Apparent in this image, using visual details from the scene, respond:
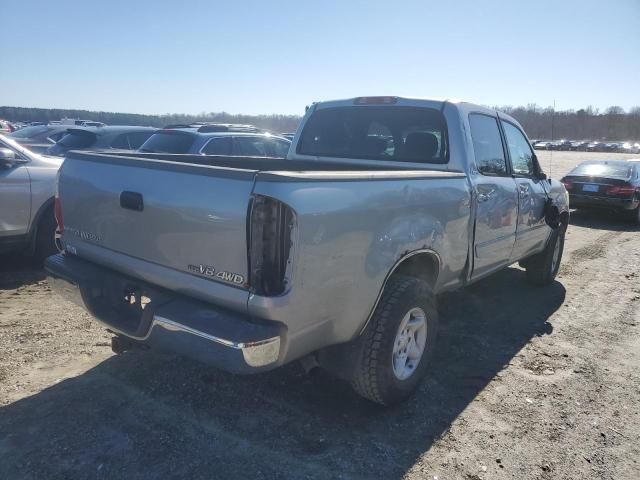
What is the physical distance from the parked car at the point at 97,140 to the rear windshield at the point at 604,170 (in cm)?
1030

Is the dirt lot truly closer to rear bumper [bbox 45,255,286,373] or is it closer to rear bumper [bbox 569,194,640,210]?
rear bumper [bbox 45,255,286,373]

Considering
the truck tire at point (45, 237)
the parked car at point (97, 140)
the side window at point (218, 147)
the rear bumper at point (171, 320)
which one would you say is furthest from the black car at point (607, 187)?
the rear bumper at point (171, 320)

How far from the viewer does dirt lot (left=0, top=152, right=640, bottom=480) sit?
2.61 meters

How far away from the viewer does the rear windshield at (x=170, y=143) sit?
7.87 m

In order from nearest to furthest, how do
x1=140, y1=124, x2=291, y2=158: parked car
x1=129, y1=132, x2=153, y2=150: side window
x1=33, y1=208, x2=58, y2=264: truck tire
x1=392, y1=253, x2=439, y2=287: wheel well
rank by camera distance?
x1=392, y1=253, x2=439, y2=287: wheel well
x1=33, y1=208, x2=58, y2=264: truck tire
x1=140, y1=124, x2=291, y2=158: parked car
x1=129, y1=132, x2=153, y2=150: side window

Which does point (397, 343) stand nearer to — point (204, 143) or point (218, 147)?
point (204, 143)

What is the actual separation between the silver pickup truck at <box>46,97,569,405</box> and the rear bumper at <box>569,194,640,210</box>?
8.28 metres

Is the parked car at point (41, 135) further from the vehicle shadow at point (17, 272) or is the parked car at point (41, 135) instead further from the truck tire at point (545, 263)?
the truck tire at point (545, 263)

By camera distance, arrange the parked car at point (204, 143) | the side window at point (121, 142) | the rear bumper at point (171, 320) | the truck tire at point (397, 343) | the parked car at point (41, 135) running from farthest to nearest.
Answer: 1. the parked car at point (41, 135)
2. the side window at point (121, 142)
3. the parked car at point (204, 143)
4. the truck tire at point (397, 343)
5. the rear bumper at point (171, 320)

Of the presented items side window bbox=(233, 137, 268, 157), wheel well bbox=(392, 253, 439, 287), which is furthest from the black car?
wheel well bbox=(392, 253, 439, 287)

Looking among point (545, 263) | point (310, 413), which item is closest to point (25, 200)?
point (310, 413)

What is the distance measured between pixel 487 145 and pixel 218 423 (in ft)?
10.2

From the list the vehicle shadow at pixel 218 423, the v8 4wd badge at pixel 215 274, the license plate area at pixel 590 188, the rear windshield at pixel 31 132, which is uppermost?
the v8 4wd badge at pixel 215 274

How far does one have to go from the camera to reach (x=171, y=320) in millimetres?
2391
